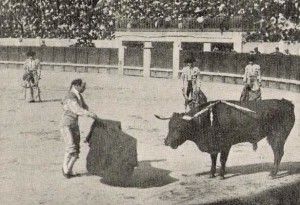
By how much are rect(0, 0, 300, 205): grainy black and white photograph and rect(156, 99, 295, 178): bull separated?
0.02 meters

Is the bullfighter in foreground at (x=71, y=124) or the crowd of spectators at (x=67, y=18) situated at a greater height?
the crowd of spectators at (x=67, y=18)

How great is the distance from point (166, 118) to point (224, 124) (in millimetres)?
909

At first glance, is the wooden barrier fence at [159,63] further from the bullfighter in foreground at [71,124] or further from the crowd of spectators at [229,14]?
the bullfighter in foreground at [71,124]

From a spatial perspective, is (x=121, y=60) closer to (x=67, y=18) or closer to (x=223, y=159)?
(x=67, y=18)

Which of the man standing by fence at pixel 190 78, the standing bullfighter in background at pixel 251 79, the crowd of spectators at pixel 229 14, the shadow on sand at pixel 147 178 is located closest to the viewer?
the shadow on sand at pixel 147 178

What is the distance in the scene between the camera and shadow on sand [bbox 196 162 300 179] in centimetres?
976

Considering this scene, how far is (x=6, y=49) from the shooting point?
42531 mm

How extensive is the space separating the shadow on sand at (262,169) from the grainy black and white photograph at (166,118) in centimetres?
3

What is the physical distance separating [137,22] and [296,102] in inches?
709

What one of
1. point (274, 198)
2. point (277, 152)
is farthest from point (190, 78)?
point (274, 198)

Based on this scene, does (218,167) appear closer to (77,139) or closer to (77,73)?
(77,139)

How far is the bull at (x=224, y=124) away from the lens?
8.99 metres

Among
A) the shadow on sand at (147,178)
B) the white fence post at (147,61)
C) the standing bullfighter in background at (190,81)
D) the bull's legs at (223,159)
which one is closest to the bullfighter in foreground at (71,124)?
the shadow on sand at (147,178)

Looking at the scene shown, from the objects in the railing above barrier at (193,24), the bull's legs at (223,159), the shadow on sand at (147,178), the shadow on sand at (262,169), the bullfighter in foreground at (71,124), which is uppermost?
the railing above barrier at (193,24)
